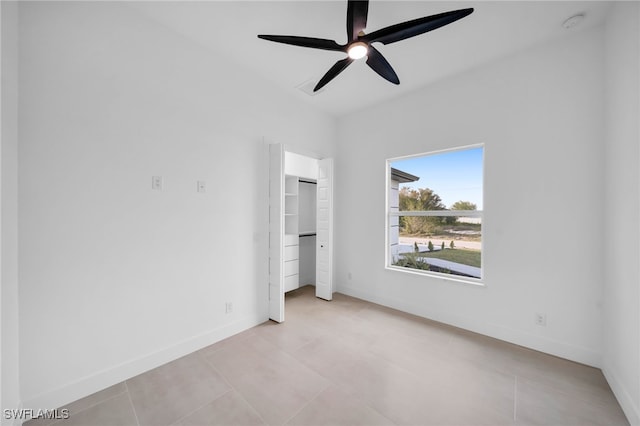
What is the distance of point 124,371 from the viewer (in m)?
1.99

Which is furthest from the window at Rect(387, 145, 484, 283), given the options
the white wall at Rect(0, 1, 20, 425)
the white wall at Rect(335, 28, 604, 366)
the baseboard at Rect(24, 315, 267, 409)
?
the white wall at Rect(0, 1, 20, 425)

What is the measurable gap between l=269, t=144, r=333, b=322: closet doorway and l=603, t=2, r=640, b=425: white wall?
9.21 feet

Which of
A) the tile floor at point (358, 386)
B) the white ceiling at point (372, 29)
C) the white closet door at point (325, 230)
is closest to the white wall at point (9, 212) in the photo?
the tile floor at point (358, 386)

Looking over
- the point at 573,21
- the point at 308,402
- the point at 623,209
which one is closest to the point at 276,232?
the point at 308,402

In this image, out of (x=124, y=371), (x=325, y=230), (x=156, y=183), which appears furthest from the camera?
(x=325, y=230)

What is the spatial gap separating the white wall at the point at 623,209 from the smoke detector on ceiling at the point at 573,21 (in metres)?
0.19

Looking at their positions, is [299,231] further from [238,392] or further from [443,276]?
[238,392]

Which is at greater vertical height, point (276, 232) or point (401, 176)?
point (401, 176)

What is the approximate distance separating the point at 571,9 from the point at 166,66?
3414 millimetres

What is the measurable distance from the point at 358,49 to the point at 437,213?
85.6 inches

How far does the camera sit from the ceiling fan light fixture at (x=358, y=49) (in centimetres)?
183

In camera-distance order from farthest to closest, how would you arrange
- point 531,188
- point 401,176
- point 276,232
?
point 401,176 < point 276,232 < point 531,188

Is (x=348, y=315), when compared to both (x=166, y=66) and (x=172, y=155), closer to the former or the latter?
(x=172, y=155)

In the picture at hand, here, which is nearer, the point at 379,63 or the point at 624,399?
the point at 624,399
